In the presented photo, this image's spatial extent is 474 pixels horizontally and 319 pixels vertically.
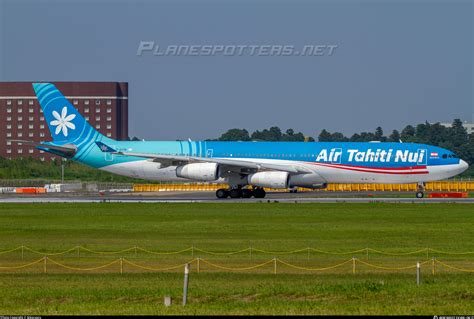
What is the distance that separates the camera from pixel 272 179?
243ft

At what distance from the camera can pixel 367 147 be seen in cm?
7694

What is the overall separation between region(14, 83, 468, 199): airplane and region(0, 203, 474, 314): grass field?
8.10 meters

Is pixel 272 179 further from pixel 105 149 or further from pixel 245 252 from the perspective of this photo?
pixel 245 252

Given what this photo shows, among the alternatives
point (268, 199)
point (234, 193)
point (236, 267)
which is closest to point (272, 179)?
point (268, 199)

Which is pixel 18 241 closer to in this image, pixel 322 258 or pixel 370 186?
pixel 322 258

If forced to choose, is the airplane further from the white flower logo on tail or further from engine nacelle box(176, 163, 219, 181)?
the white flower logo on tail

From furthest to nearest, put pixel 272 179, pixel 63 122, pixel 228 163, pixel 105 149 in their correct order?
1. pixel 63 122
2. pixel 105 149
3. pixel 228 163
4. pixel 272 179

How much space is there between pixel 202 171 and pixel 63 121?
49.6ft

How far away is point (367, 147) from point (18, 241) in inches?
1478

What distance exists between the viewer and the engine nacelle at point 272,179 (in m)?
74.1

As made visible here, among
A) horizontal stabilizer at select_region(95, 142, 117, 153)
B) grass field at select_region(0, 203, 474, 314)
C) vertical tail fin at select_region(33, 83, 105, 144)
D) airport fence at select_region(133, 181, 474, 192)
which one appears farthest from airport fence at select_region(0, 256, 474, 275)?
airport fence at select_region(133, 181, 474, 192)

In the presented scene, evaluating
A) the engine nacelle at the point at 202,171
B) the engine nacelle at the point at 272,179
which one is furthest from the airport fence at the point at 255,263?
the engine nacelle at the point at 202,171

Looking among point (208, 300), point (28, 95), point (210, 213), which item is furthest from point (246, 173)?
point (28, 95)

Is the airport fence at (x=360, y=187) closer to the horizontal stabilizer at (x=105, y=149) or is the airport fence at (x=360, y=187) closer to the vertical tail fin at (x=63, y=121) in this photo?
the vertical tail fin at (x=63, y=121)
